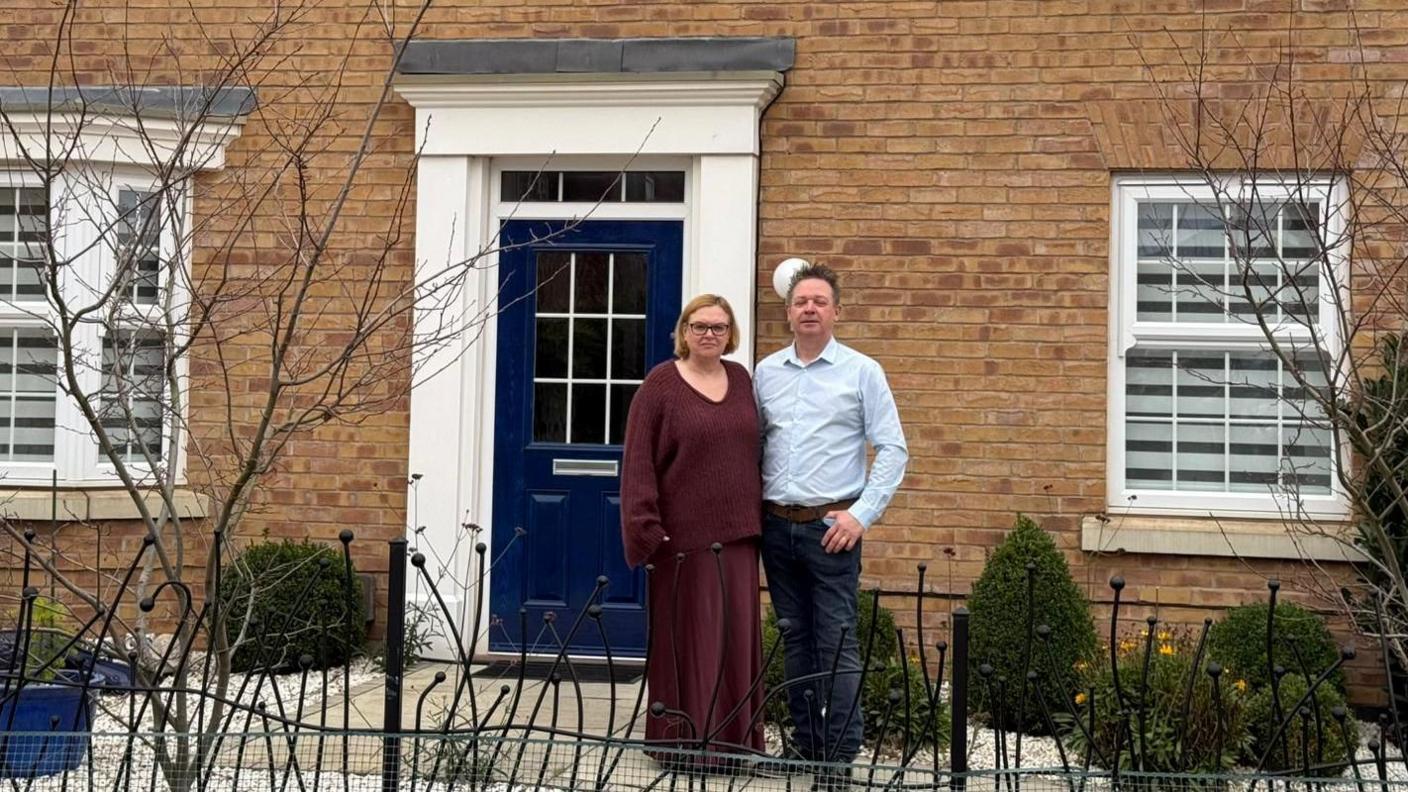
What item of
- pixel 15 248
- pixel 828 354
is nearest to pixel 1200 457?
pixel 828 354

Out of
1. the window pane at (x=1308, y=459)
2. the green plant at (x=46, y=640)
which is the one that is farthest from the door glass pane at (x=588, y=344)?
the window pane at (x=1308, y=459)

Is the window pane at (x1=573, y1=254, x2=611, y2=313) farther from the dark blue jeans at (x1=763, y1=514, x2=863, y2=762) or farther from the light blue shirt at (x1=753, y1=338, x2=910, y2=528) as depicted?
the dark blue jeans at (x1=763, y1=514, x2=863, y2=762)

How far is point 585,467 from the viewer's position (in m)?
7.93

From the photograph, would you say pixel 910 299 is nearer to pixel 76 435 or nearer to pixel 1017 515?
pixel 1017 515

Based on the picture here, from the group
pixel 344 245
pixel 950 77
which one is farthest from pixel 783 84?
pixel 344 245

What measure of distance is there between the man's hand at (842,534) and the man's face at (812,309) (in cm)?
64

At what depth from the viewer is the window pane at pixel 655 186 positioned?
8.02 m

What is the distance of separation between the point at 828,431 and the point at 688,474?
19.6 inches

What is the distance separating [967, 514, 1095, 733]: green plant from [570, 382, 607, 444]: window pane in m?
2.09

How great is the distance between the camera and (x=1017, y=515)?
24.5ft

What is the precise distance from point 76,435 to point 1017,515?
483 cm

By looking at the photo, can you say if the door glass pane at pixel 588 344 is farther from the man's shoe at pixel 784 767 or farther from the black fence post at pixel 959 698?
the black fence post at pixel 959 698

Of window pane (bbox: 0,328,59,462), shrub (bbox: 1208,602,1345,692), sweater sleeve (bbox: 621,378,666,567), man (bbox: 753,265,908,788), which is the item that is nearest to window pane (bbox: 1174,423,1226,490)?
shrub (bbox: 1208,602,1345,692)

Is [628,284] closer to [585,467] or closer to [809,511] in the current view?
[585,467]
